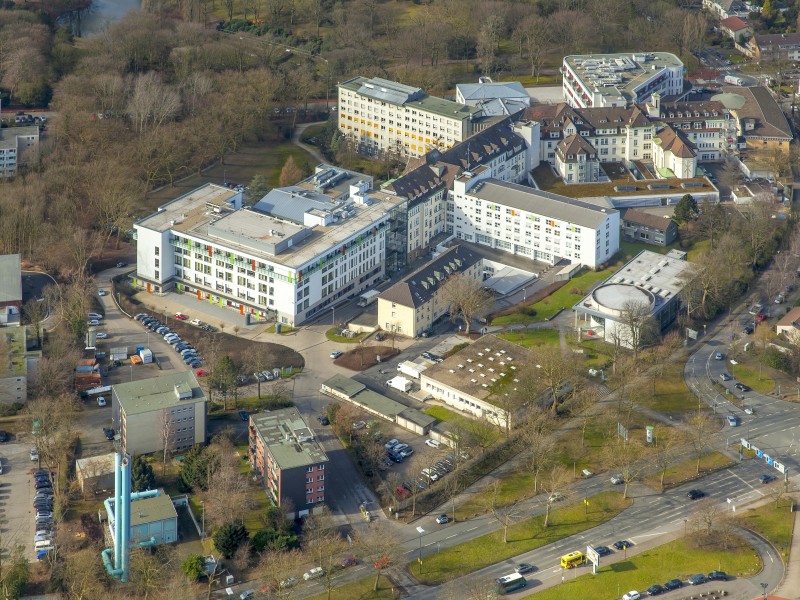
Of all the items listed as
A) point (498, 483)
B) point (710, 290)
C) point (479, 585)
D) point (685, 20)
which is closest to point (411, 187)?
point (710, 290)

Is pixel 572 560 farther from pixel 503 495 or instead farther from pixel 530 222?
pixel 530 222

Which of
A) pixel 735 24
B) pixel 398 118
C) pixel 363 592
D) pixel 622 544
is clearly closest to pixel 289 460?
pixel 363 592

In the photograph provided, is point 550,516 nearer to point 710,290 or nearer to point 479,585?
point 479,585

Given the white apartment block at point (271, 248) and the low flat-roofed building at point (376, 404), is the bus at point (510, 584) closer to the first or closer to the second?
the low flat-roofed building at point (376, 404)

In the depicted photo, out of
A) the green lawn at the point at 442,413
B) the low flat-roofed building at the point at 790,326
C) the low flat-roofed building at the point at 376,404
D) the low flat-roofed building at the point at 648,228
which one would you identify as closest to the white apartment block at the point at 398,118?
the low flat-roofed building at the point at 648,228

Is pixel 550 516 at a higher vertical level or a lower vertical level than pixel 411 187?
lower
